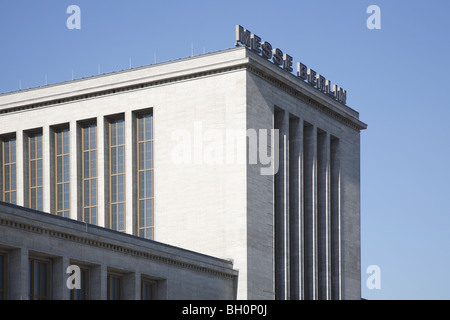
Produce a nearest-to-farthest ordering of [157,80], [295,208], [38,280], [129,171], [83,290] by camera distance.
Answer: [38,280]
[83,290]
[157,80]
[129,171]
[295,208]

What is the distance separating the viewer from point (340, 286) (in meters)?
81.2

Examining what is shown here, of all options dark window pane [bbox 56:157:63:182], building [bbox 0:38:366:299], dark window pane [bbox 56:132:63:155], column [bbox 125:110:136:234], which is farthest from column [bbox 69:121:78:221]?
column [bbox 125:110:136:234]

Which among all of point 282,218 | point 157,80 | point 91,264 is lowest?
point 91,264

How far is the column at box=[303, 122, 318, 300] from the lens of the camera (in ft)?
256

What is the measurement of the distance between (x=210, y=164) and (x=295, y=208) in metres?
8.63

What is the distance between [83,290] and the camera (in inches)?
2243

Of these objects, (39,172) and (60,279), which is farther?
(39,172)

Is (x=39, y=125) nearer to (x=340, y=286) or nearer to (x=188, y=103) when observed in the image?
(x=188, y=103)

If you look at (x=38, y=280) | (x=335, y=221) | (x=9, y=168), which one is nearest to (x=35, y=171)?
(x=9, y=168)

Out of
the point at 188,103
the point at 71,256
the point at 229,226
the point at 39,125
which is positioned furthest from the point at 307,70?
the point at 71,256

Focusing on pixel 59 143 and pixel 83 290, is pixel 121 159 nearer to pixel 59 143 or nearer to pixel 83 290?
pixel 59 143

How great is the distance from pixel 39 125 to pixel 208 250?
1821cm

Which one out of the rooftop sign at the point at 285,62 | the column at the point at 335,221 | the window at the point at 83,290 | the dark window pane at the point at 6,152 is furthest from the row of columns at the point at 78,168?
the window at the point at 83,290

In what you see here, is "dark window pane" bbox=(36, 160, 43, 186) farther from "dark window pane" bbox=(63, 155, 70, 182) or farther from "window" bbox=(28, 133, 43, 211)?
"dark window pane" bbox=(63, 155, 70, 182)
